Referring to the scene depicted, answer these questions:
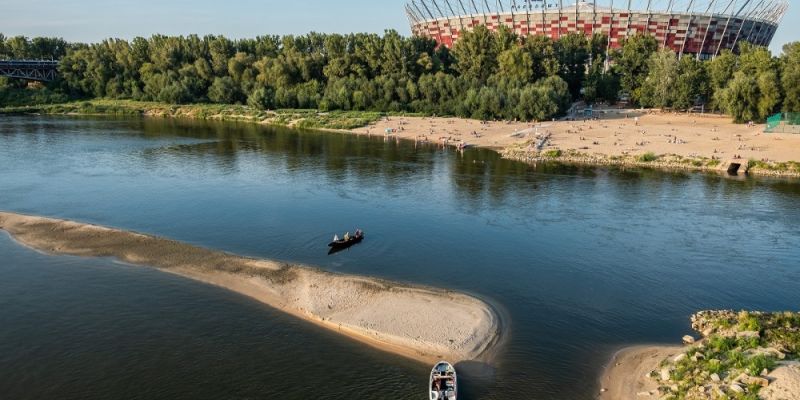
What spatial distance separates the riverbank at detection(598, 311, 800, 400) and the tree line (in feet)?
285

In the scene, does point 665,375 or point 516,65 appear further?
point 516,65

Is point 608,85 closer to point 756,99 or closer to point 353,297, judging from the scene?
point 756,99

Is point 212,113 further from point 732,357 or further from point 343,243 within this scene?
point 732,357

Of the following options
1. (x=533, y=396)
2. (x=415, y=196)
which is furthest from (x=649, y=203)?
(x=533, y=396)

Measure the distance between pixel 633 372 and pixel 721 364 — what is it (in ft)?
14.5

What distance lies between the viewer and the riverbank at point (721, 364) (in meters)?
25.0

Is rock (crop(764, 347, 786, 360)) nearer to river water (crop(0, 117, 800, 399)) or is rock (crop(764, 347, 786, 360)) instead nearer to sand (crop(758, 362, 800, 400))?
sand (crop(758, 362, 800, 400))

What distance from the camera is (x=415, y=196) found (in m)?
68.6

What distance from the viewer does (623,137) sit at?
99750 millimetres

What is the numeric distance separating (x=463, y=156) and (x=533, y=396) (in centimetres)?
7166

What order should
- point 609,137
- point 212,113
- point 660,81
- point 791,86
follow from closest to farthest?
point 609,137 → point 791,86 → point 660,81 → point 212,113

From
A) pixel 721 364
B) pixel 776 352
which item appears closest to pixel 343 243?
pixel 721 364

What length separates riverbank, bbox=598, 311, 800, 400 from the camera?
983 inches

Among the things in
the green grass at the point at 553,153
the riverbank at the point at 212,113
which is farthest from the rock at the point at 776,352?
the riverbank at the point at 212,113
